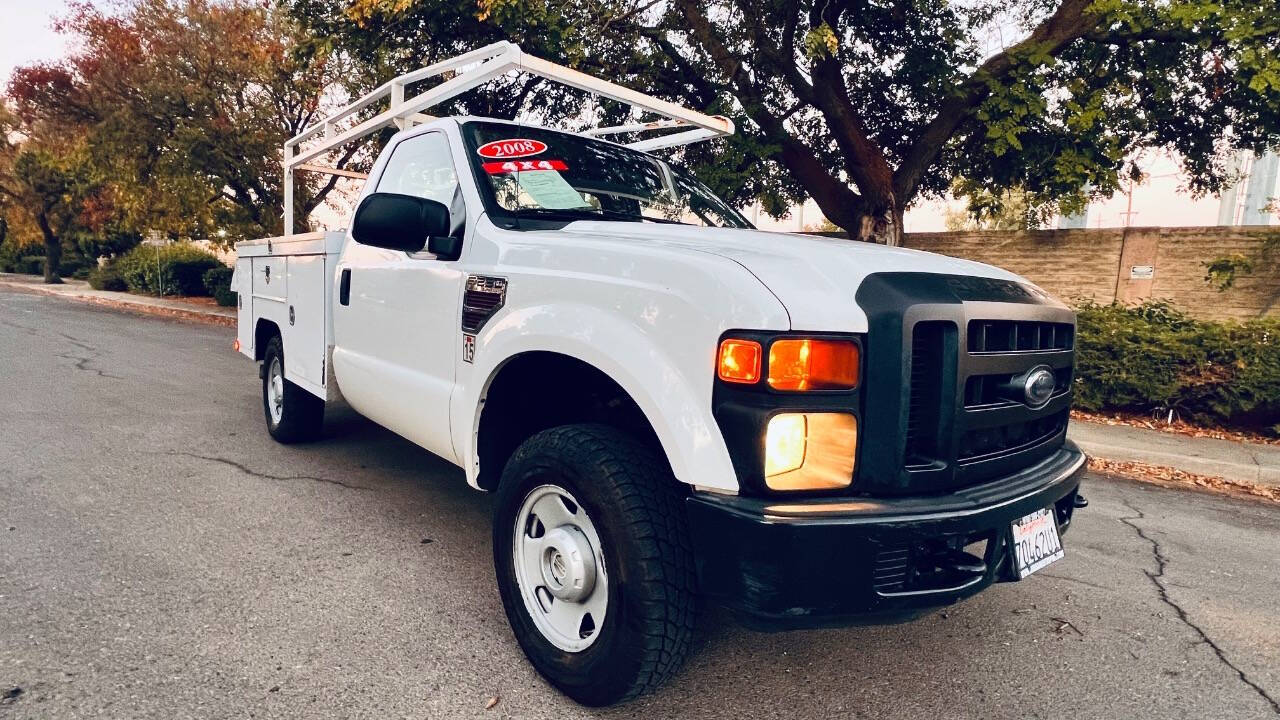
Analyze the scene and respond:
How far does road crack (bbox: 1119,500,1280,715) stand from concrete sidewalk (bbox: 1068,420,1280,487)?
4.46 feet

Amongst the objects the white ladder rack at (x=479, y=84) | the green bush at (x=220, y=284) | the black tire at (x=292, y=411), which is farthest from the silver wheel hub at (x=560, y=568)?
the green bush at (x=220, y=284)

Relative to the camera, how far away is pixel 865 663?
2.57 meters

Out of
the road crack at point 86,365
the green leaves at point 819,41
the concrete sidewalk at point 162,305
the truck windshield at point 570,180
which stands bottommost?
the concrete sidewalk at point 162,305

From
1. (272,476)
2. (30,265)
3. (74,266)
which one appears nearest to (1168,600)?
(272,476)

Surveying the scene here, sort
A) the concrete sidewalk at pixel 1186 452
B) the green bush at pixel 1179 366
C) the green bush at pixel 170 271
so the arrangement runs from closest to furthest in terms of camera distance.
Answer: the concrete sidewalk at pixel 1186 452 < the green bush at pixel 1179 366 < the green bush at pixel 170 271

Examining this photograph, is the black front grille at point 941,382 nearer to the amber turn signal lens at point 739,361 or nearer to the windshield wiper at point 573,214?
the amber turn signal lens at point 739,361

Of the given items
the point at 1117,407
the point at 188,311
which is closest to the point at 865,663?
the point at 1117,407

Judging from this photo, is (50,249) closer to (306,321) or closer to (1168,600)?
(306,321)

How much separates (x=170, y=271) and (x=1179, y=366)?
2244 centimetres

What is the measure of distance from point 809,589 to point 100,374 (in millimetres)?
8353

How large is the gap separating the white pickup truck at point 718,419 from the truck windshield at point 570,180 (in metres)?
0.02

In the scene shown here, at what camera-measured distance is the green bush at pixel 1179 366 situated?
6.45m

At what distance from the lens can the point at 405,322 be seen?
3221 millimetres

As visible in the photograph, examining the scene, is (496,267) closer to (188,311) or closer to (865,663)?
(865,663)
